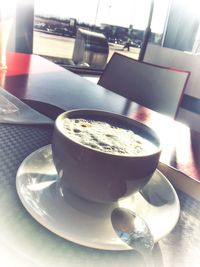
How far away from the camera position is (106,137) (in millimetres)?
342

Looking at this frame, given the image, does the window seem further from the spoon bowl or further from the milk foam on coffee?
the spoon bowl

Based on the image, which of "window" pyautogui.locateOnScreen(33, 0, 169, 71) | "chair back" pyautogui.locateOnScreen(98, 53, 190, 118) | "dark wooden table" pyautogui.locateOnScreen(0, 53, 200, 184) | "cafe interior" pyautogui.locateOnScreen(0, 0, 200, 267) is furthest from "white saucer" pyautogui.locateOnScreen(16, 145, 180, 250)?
"window" pyautogui.locateOnScreen(33, 0, 169, 71)

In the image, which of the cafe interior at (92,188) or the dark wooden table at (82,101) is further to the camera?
the dark wooden table at (82,101)

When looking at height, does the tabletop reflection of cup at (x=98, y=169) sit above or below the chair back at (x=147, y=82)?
above

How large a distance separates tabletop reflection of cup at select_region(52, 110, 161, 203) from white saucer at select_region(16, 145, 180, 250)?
2cm

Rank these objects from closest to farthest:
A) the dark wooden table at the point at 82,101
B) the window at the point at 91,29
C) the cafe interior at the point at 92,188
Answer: the cafe interior at the point at 92,188 → the dark wooden table at the point at 82,101 → the window at the point at 91,29

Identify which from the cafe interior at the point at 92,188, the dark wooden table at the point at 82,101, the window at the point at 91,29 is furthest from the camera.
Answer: the window at the point at 91,29

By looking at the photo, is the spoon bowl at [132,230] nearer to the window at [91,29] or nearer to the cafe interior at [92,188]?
the cafe interior at [92,188]

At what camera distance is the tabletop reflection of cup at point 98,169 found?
28 cm

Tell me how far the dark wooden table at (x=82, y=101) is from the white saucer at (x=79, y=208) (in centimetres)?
14

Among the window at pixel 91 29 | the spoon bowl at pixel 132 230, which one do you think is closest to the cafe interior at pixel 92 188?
the spoon bowl at pixel 132 230

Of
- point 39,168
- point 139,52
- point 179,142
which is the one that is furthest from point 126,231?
point 139,52

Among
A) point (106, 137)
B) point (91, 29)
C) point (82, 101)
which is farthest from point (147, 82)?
point (91, 29)

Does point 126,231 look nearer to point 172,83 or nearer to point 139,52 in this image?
point 172,83
